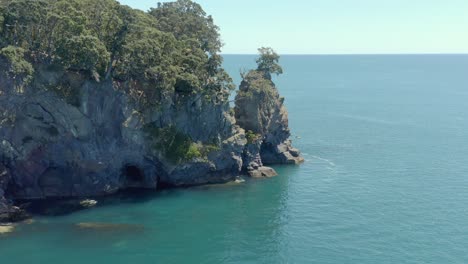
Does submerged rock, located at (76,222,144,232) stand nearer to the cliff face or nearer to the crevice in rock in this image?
the cliff face

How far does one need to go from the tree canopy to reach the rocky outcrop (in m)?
12.8

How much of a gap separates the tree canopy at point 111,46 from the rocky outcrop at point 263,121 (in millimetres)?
12795

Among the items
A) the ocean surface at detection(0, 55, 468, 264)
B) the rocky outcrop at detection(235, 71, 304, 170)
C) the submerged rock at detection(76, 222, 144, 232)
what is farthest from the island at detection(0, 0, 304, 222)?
the submerged rock at detection(76, 222, 144, 232)

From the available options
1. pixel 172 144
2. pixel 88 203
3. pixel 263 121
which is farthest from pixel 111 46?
pixel 263 121

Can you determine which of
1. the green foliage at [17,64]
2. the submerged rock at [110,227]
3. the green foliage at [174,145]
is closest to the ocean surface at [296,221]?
the submerged rock at [110,227]

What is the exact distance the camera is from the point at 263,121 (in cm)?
10388

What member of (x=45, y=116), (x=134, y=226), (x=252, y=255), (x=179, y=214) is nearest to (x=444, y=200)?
(x=252, y=255)

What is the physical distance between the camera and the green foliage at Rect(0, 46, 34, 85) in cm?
6671

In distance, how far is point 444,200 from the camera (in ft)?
275

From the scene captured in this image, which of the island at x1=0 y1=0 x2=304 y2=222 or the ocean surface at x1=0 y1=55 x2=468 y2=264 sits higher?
the island at x1=0 y1=0 x2=304 y2=222

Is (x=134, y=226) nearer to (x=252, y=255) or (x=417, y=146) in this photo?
(x=252, y=255)

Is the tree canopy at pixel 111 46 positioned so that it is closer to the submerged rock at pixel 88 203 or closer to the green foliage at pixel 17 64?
the green foliage at pixel 17 64

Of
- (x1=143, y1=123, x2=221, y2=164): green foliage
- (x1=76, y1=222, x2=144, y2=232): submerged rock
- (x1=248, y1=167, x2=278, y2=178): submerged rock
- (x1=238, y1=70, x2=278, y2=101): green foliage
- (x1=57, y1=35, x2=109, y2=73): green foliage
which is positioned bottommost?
(x1=76, y1=222, x2=144, y2=232): submerged rock

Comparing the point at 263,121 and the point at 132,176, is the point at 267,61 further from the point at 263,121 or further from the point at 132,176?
the point at 132,176
